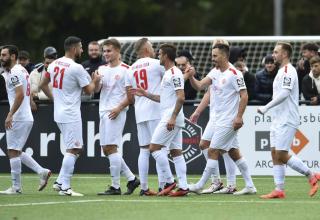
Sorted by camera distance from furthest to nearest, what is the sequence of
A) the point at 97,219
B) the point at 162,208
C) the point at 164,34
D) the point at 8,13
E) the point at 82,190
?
the point at 164,34
the point at 8,13
the point at 82,190
the point at 162,208
the point at 97,219

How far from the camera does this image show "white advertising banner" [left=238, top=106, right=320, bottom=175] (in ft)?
80.8

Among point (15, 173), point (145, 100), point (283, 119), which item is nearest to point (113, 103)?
point (145, 100)

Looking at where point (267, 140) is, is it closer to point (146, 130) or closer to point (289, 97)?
point (146, 130)

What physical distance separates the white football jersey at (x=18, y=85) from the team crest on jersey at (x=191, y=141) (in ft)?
16.3

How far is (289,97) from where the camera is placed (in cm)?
1953

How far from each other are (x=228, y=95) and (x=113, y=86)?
172cm

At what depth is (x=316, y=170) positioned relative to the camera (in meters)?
24.6

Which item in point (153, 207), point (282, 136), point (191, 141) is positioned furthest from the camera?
point (191, 141)

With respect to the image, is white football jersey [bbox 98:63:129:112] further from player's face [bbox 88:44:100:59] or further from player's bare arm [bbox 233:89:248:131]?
player's face [bbox 88:44:100:59]

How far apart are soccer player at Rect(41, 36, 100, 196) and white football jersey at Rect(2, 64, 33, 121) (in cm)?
50

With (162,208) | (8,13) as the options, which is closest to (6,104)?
(162,208)

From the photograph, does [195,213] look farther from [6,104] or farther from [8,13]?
[8,13]

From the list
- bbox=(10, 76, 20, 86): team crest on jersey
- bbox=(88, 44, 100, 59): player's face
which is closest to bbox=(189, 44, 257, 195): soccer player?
bbox=(10, 76, 20, 86): team crest on jersey

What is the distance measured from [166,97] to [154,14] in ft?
109
